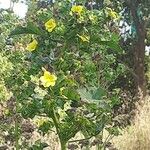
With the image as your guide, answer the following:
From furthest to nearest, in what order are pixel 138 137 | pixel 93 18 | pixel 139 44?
1. pixel 139 44
2. pixel 138 137
3. pixel 93 18

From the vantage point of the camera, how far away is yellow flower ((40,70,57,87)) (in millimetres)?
2947

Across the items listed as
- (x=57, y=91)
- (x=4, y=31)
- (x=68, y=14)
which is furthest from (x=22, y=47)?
(x=57, y=91)

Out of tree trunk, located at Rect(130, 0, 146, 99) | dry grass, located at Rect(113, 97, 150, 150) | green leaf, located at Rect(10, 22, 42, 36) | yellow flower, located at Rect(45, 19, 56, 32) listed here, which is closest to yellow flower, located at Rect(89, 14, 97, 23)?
yellow flower, located at Rect(45, 19, 56, 32)

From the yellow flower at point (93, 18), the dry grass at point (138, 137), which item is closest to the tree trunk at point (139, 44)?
the dry grass at point (138, 137)

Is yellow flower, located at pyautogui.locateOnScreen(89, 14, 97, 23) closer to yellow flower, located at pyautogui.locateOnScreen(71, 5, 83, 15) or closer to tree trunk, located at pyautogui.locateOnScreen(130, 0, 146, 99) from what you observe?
yellow flower, located at pyautogui.locateOnScreen(71, 5, 83, 15)

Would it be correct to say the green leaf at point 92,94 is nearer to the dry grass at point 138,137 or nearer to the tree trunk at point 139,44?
the dry grass at point 138,137

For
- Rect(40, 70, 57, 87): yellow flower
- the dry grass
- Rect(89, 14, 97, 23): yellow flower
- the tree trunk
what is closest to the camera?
Rect(40, 70, 57, 87): yellow flower

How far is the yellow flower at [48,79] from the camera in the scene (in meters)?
2.95

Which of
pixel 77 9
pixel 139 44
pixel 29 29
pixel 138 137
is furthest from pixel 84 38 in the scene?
pixel 139 44

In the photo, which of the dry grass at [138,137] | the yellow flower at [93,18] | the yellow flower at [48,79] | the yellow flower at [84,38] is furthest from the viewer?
the dry grass at [138,137]

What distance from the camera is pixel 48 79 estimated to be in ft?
9.73

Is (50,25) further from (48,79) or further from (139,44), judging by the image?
(139,44)

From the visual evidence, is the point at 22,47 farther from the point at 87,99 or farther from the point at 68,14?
the point at 87,99

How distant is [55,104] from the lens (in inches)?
117
